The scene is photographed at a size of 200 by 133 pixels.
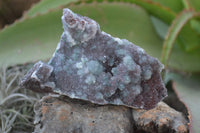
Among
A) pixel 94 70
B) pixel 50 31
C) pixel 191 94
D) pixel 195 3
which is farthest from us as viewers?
pixel 195 3

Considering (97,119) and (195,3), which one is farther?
(195,3)

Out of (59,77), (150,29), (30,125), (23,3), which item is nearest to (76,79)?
(59,77)

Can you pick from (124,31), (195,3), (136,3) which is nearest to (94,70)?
(124,31)

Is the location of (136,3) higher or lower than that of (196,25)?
higher

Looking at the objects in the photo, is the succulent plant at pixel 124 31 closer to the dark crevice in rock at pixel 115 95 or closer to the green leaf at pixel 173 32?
the green leaf at pixel 173 32

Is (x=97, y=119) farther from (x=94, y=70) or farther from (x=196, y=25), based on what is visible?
(x=196, y=25)

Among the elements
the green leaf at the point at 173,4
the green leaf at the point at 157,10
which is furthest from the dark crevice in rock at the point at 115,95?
the green leaf at the point at 173,4

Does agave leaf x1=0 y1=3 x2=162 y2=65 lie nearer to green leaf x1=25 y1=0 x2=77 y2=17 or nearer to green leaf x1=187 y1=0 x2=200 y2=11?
green leaf x1=25 y1=0 x2=77 y2=17
